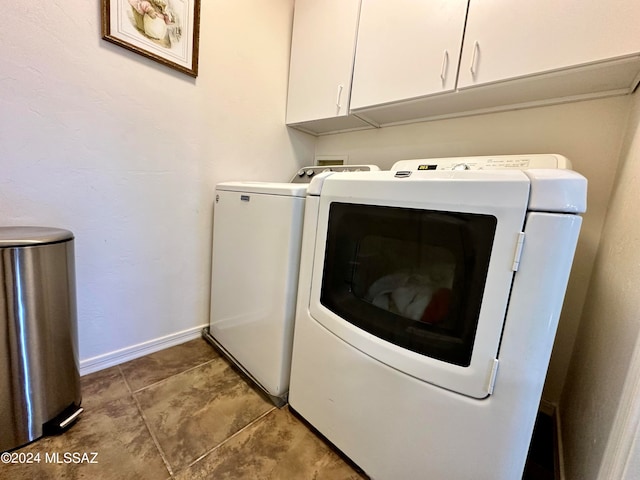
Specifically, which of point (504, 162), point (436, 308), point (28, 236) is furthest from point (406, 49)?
point (28, 236)

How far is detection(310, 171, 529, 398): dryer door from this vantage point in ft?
2.04

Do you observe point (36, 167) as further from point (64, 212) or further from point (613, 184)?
point (613, 184)

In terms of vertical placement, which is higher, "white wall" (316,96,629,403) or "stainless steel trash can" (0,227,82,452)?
"white wall" (316,96,629,403)

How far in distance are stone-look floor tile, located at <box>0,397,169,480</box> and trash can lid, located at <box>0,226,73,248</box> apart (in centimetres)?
70

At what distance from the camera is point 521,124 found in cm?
121

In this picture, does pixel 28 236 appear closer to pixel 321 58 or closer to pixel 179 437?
pixel 179 437

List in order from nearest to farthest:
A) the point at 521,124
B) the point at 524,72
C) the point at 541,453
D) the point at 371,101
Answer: the point at 524,72 → the point at 541,453 → the point at 521,124 → the point at 371,101

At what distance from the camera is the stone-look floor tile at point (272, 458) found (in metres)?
0.89

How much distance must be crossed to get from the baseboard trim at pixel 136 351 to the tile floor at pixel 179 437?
40mm

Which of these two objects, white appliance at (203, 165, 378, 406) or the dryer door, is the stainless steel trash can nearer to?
white appliance at (203, 165, 378, 406)

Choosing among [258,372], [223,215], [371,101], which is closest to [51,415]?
[258,372]

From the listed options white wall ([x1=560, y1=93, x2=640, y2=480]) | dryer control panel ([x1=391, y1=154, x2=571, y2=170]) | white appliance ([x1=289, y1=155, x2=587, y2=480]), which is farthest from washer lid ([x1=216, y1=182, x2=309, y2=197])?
white wall ([x1=560, y1=93, x2=640, y2=480])

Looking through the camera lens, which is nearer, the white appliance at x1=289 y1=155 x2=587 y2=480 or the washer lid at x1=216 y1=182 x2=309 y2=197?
the white appliance at x1=289 y1=155 x2=587 y2=480

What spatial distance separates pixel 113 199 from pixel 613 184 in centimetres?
211
